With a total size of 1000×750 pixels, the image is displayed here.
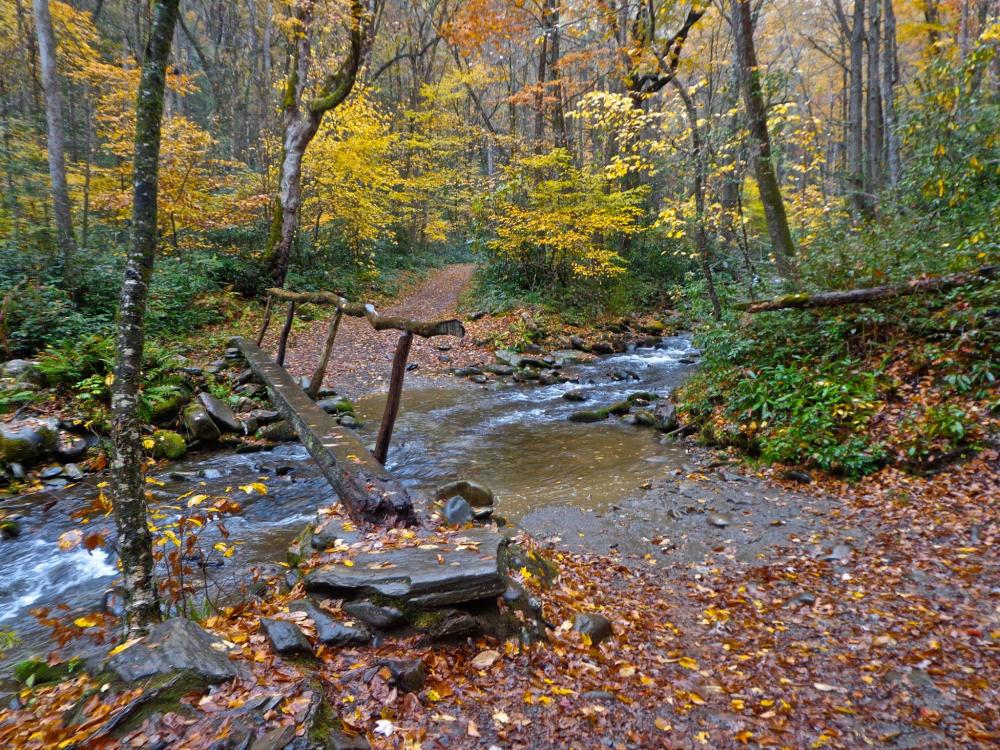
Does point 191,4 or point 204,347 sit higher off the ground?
point 191,4

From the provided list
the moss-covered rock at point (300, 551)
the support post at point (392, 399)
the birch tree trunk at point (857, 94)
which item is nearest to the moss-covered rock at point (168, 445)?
the support post at point (392, 399)

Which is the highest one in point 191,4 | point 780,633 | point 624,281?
point 191,4

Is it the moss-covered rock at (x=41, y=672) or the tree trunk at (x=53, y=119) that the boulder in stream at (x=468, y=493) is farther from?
the tree trunk at (x=53, y=119)

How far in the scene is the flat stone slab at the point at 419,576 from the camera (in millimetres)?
3289

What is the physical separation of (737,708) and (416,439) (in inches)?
269

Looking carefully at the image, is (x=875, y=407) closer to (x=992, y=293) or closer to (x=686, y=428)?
(x=992, y=293)

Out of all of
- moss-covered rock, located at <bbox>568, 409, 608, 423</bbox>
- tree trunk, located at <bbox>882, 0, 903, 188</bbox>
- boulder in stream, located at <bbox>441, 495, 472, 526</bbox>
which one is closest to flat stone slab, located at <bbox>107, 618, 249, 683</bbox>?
boulder in stream, located at <bbox>441, 495, 472, 526</bbox>

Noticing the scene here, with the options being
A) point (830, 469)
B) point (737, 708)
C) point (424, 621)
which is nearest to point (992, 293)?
point (830, 469)

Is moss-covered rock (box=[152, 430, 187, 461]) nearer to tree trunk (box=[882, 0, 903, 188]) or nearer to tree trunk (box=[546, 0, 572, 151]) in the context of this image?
tree trunk (box=[546, 0, 572, 151])

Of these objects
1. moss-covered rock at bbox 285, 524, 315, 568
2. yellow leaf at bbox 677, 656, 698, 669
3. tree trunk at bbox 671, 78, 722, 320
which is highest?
tree trunk at bbox 671, 78, 722, 320

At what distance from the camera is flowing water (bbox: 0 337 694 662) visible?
188 inches

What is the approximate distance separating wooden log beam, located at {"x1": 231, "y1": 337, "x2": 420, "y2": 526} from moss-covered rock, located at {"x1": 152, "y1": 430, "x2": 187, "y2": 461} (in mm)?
1559

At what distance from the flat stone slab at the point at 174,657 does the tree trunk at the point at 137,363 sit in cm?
65

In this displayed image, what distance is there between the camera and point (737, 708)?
10.0 ft
